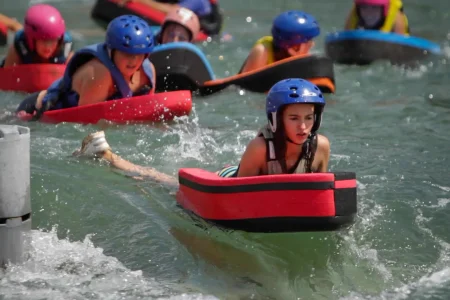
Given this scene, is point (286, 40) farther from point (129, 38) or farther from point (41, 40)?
point (41, 40)

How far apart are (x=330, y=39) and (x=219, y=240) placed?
6579 millimetres

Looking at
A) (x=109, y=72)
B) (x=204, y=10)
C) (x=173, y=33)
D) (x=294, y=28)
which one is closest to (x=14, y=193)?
(x=109, y=72)

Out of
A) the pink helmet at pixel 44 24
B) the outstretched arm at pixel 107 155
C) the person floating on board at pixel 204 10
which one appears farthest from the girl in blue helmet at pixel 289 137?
the person floating on board at pixel 204 10

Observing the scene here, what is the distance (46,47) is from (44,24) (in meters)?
0.36

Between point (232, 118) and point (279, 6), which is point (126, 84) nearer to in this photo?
point (232, 118)

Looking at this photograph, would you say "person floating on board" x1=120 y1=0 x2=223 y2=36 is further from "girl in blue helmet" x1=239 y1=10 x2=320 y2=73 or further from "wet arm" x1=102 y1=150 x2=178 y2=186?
"wet arm" x1=102 y1=150 x2=178 y2=186

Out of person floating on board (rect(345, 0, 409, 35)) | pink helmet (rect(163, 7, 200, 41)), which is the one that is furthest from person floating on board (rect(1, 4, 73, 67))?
person floating on board (rect(345, 0, 409, 35))

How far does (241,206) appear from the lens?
241 inches

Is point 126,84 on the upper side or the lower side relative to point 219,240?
upper

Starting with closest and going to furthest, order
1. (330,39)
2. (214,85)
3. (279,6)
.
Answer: (214,85) < (330,39) < (279,6)

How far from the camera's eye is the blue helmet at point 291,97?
20.2ft

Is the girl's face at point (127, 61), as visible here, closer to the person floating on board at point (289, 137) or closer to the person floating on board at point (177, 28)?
the person floating on board at point (177, 28)

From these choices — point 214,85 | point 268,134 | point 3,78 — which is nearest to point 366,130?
point 214,85

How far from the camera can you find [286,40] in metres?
10.6
